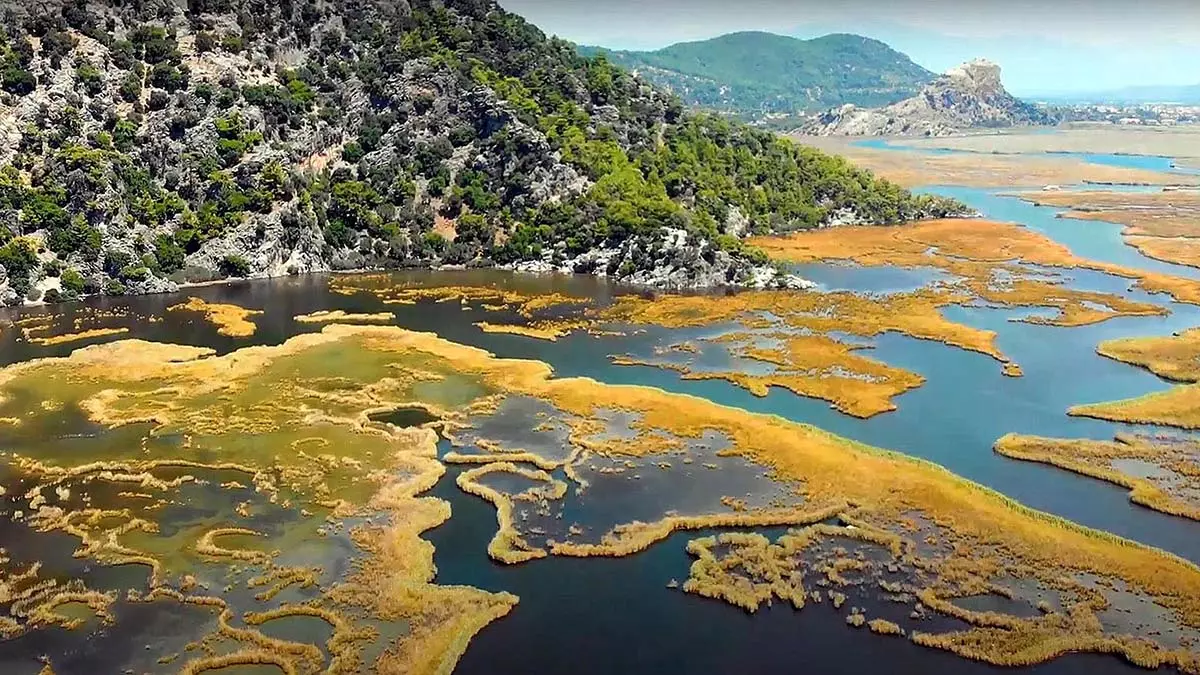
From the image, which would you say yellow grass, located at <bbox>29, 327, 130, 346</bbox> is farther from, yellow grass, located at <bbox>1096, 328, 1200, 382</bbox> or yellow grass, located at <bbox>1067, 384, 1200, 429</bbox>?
yellow grass, located at <bbox>1096, 328, 1200, 382</bbox>

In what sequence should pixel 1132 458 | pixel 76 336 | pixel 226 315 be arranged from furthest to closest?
pixel 226 315 → pixel 76 336 → pixel 1132 458

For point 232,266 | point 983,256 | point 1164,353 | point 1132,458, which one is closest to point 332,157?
point 232,266

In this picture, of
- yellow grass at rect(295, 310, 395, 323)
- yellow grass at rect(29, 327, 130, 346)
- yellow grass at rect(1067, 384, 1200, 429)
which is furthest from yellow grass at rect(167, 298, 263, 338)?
yellow grass at rect(1067, 384, 1200, 429)

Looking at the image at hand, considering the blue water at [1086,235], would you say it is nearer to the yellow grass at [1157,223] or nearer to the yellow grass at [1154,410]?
the yellow grass at [1157,223]

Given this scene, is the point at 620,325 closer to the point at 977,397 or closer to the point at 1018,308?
the point at 977,397

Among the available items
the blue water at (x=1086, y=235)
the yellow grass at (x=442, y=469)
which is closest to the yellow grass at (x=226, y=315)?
the yellow grass at (x=442, y=469)

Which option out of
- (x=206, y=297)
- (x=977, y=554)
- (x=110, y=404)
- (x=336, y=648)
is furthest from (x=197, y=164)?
(x=977, y=554)

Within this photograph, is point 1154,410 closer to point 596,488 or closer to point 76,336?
point 596,488
